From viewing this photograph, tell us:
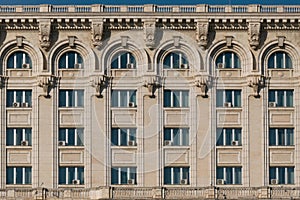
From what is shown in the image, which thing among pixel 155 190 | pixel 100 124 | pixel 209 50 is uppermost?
pixel 209 50

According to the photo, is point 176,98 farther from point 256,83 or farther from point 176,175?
point 256,83

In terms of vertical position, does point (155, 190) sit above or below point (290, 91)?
below

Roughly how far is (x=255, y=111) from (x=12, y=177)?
1975 cm

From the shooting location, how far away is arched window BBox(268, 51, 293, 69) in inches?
2815

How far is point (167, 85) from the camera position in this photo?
233 feet

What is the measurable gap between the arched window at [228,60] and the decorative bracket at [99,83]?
9130mm

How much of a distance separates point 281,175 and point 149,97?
12036mm

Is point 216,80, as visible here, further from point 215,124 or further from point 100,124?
point 100,124

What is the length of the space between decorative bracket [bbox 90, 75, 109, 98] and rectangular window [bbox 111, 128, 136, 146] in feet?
10.4

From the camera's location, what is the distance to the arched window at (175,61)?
71438 millimetres

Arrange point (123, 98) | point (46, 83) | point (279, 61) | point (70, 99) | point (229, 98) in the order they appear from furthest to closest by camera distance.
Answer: point (279, 61) → point (229, 98) → point (123, 98) → point (70, 99) → point (46, 83)

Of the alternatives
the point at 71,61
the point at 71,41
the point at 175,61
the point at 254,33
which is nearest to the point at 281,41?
the point at 254,33

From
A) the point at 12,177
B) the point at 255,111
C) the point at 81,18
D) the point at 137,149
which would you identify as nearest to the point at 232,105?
the point at 255,111

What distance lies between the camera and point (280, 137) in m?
70.7
